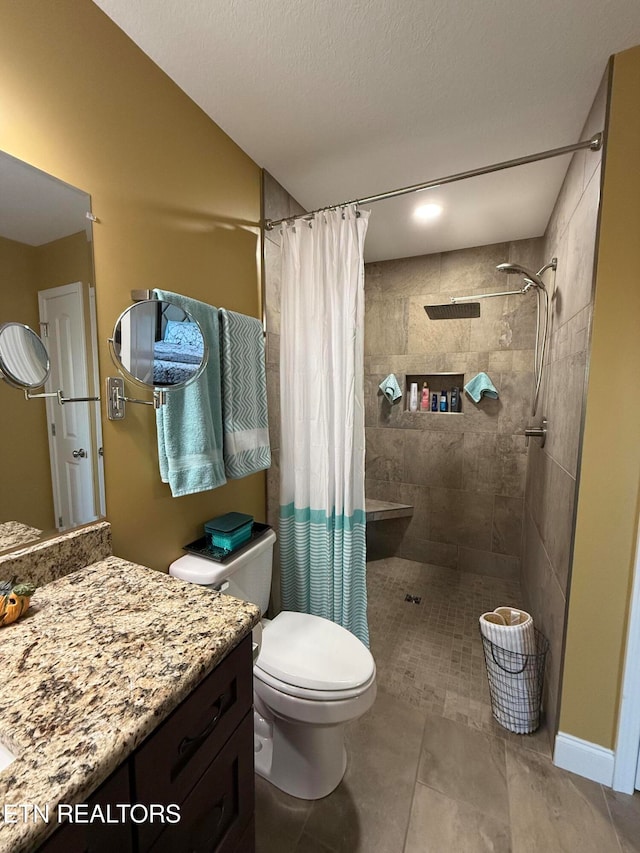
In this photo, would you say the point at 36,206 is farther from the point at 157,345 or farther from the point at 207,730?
the point at 207,730

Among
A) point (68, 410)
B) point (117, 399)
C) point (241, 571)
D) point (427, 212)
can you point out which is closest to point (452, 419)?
point (427, 212)

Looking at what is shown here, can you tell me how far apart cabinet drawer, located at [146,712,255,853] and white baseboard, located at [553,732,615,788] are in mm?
1158

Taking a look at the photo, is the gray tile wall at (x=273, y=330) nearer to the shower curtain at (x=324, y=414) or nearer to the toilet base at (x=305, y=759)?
the shower curtain at (x=324, y=414)

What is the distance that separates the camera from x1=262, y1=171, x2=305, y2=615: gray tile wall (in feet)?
5.80

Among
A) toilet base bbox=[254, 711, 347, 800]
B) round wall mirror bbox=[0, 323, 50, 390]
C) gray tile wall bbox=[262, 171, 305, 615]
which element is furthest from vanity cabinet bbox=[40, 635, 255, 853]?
gray tile wall bbox=[262, 171, 305, 615]

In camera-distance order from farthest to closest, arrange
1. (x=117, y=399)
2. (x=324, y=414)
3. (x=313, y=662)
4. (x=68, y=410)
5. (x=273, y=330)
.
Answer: (x=273, y=330) → (x=324, y=414) → (x=313, y=662) → (x=117, y=399) → (x=68, y=410)

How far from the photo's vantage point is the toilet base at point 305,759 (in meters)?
1.23

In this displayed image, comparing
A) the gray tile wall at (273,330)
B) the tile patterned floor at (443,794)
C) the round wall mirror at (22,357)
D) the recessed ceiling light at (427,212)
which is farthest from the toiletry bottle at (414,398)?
the round wall mirror at (22,357)

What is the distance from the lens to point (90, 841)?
497 millimetres

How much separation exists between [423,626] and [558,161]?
8.12 feet

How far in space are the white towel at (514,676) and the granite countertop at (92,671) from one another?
1.21 m

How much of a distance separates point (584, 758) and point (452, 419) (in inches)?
74.4

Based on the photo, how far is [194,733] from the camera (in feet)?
2.23

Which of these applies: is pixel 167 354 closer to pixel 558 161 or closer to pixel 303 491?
pixel 303 491
